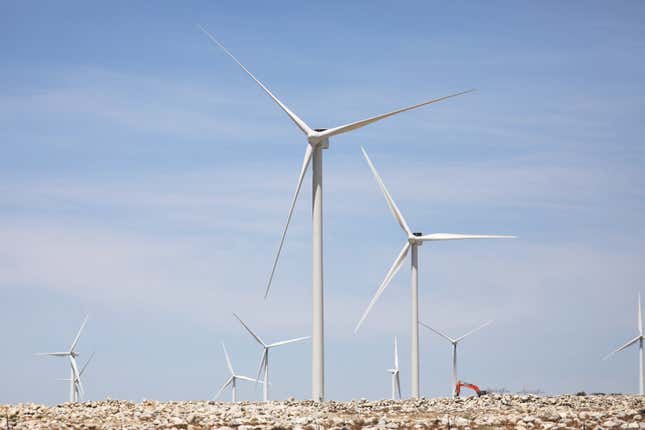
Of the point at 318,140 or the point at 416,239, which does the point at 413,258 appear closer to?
the point at 416,239

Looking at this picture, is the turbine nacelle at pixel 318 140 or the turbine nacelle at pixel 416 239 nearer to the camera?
the turbine nacelle at pixel 318 140

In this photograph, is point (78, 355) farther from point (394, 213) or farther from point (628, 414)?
point (628, 414)

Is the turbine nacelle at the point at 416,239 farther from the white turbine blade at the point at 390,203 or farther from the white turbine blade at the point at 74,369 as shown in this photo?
the white turbine blade at the point at 74,369

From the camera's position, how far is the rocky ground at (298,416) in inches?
1144

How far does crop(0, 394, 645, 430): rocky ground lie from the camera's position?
29047mm

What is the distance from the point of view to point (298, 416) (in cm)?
3180

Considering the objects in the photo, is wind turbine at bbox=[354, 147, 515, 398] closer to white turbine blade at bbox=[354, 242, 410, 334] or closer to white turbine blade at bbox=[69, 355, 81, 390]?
white turbine blade at bbox=[354, 242, 410, 334]

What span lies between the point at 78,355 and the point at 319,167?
5459cm

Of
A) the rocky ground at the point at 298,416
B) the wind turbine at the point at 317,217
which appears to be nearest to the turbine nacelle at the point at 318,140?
the wind turbine at the point at 317,217

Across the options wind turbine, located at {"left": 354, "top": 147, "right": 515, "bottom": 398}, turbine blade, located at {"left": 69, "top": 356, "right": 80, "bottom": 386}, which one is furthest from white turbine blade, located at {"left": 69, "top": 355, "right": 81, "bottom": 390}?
wind turbine, located at {"left": 354, "top": 147, "right": 515, "bottom": 398}

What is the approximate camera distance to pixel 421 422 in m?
30.2

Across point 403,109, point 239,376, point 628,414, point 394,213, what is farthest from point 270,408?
point 239,376

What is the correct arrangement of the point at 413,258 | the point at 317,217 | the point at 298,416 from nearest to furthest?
the point at 298,416
the point at 317,217
the point at 413,258

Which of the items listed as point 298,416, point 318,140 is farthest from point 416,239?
point 298,416
